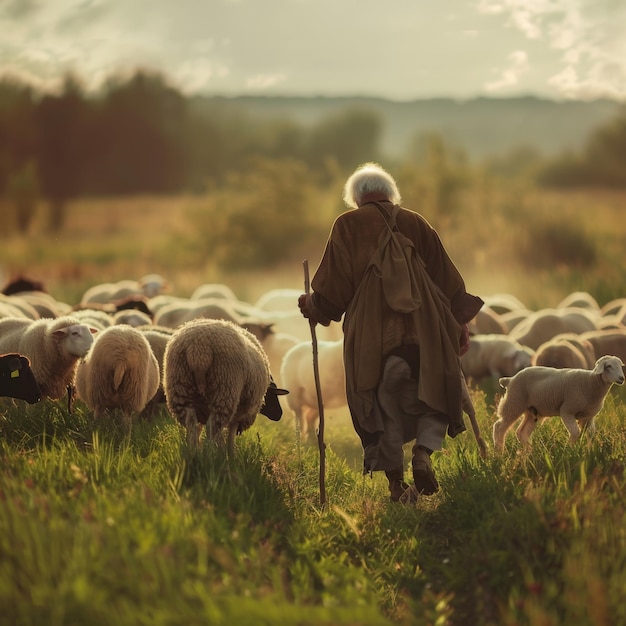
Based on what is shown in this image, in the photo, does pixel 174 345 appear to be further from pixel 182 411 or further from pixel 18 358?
pixel 18 358

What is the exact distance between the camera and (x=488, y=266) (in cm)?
2064

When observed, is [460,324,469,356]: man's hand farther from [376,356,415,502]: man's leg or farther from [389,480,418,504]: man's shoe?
[389,480,418,504]: man's shoe

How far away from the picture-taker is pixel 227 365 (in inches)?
257

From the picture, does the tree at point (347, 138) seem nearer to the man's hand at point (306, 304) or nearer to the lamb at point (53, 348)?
the lamb at point (53, 348)

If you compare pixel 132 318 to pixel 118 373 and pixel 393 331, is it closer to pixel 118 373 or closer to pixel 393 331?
pixel 118 373

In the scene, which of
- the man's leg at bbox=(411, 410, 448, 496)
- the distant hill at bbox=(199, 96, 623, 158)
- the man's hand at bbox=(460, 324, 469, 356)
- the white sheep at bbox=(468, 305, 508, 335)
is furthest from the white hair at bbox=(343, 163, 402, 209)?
Result: the distant hill at bbox=(199, 96, 623, 158)

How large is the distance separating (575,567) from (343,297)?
2772 mm

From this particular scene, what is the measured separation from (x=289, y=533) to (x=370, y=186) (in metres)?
2.45

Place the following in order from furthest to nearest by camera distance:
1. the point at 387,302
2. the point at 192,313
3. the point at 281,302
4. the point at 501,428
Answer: the point at 281,302
the point at 192,313
the point at 501,428
the point at 387,302

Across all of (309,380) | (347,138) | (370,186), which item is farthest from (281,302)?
(347,138)

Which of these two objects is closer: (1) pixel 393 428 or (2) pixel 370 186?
(1) pixel 393 428

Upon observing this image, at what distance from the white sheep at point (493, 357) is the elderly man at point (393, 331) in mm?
3931

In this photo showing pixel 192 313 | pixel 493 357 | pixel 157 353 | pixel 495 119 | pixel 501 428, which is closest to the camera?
pixel 501 428

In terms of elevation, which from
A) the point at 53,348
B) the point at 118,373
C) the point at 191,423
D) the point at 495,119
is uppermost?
the point at 495,119
